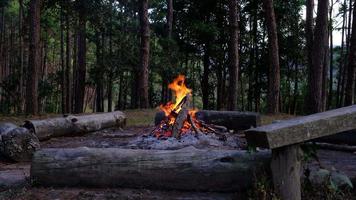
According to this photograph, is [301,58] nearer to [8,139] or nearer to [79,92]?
[79,92]

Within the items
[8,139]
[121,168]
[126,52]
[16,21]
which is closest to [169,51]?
[126,52]

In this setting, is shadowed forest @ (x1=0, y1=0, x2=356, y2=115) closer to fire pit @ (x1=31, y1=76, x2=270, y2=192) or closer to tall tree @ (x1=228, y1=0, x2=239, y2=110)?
tall tree @ (x1=228, y1=0, x2=239, y2=110)

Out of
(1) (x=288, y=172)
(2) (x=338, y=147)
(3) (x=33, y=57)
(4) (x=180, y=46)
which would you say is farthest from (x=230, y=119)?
(4) (x=180, y=46)

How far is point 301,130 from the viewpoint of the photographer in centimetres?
502

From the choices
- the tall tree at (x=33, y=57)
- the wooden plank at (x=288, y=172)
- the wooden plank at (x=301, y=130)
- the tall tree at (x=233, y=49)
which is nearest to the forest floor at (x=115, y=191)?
the wooden plank at (x=288, y=172)

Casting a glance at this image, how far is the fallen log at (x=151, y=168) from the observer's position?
18.9ft

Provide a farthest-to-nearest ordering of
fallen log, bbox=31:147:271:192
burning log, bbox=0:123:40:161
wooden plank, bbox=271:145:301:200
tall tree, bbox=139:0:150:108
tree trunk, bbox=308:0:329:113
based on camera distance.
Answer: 1. tall tree, bbox=139:0:150:108
2. tree trunk, bbox=308:0:329:113
3. burning log, bbox=0:123:40:161
4. fallen log, bbox=31:147:271:192
5. wooden plank, bbox=271:145:301:200

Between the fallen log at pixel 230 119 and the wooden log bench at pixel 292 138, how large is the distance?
677 centimetres

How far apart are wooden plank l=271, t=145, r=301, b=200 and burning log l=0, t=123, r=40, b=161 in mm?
5423

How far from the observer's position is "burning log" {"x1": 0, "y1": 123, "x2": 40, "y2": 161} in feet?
28.0

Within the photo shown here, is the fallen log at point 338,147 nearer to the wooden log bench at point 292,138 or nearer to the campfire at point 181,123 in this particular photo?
the campfire at point 181,123

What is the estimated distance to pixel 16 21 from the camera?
45.6m

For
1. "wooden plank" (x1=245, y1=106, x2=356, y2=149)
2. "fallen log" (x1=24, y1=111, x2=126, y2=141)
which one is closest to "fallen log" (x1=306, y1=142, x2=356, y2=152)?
"wooden plank" (x1=245, y1=106, x2=356, y2=149)

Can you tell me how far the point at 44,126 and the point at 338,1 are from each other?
96.2ft
